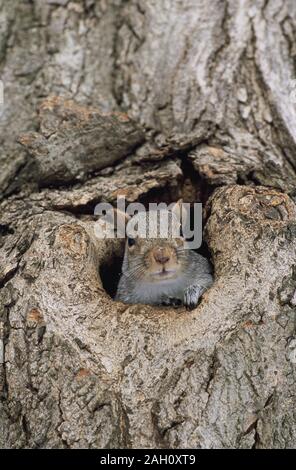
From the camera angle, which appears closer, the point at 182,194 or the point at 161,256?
the point at 161,256

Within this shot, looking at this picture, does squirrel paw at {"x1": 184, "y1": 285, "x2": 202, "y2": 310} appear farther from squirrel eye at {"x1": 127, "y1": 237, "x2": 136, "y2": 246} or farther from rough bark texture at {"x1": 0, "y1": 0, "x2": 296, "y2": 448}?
squirrel eye at {"x1": 127, "y1": 237, "x2": 136, "y2": 246}

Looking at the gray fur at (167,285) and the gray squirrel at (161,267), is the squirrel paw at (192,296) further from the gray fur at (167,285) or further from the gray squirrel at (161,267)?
the gray fur at (167,285)

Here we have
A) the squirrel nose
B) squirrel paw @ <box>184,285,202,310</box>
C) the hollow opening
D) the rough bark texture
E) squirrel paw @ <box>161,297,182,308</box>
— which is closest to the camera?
the rough bark texture

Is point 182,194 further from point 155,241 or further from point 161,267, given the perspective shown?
point 161,267

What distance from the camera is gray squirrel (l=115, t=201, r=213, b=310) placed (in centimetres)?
306

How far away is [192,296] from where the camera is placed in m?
2.77

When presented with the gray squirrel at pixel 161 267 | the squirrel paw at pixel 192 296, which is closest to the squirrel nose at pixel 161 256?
the gray squirrel at pixel 161 267

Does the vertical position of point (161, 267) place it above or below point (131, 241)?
below

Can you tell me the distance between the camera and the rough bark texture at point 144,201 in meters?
2.25

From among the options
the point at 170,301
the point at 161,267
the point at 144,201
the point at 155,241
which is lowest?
the point at 170,301

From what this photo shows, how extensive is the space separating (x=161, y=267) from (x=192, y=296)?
0.31 metres

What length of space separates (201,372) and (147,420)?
25 centimetres

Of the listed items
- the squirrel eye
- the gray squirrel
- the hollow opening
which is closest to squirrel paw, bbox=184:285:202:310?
the gray squirrel

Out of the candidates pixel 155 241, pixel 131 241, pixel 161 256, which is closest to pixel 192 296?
pixel 161 256
